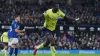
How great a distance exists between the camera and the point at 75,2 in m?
55.0

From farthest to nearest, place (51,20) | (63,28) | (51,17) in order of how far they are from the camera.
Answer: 1. (63,28)
2. (51,20)
3. (51,17)

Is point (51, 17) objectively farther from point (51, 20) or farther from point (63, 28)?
point (63, 28)

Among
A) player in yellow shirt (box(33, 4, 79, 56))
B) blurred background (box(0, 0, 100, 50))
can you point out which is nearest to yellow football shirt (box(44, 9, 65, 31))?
player in yellow shirt (box(33, 4, 79, 56))

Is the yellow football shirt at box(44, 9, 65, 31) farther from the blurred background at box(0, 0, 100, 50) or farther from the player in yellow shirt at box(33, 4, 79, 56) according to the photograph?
the blurred background at box(0, 0, 100, 50)

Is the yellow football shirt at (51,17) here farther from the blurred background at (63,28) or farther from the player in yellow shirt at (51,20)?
the blurred background at (63,28)

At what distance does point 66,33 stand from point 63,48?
7.97 feet

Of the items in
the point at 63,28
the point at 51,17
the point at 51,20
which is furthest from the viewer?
the point at 63,28

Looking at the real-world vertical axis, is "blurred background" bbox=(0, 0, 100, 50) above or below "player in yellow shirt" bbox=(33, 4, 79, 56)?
below

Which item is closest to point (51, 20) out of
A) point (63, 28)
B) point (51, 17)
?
point (51, 17)

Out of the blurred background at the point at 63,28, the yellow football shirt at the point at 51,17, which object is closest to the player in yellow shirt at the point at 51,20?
the yellow football shirt at the point at 51,17

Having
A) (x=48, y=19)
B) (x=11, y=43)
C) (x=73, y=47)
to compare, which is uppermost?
(x=48, y=19)

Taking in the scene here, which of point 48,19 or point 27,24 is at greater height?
point 48,19

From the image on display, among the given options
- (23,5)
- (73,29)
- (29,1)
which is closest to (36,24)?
(73,29)

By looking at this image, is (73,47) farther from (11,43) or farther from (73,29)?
(11,43)
